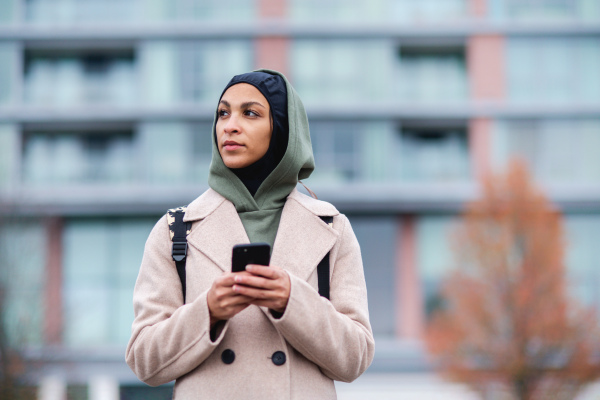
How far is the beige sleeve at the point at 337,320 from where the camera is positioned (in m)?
2.05

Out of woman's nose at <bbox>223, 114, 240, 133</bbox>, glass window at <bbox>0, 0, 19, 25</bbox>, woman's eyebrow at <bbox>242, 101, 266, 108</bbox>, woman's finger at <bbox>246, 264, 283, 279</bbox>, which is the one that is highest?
glass window at <bbox>0, 0, 19, 25</bbox>

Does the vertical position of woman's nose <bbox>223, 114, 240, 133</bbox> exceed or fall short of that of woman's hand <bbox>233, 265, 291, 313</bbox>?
it exceeds it

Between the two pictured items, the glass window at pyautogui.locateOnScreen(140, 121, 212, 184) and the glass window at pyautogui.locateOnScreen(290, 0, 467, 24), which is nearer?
the glass window at pyautogui.locateOnScreen(140, 121, 212, 184)

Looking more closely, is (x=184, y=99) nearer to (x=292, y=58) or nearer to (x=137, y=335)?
(x=292, y=58)

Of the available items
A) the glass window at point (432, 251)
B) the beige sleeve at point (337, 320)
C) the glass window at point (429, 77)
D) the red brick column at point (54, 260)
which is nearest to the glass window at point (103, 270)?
the red brick column at point (54, 260)

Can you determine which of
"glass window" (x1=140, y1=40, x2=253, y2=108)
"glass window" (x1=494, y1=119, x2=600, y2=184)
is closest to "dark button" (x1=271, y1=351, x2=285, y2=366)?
"glass window" (x1=140, y1=40, x2=253, y2=108)

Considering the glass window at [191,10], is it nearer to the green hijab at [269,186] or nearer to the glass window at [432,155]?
the glass window at [432,155]

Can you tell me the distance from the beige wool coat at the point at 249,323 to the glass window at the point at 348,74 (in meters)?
21.0

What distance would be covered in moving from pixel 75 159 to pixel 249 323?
23.0 m

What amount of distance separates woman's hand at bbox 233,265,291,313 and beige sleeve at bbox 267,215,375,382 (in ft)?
0.09

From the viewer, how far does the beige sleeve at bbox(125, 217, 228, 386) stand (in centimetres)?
206

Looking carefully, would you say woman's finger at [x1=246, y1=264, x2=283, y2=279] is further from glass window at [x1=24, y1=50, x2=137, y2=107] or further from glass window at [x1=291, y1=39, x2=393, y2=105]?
glass window at [x1=24, y1=50, x2=137, y2=107]

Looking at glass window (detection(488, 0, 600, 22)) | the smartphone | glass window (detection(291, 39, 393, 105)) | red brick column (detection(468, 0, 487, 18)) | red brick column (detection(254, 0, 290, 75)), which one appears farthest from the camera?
red brick column (detection(468, 0, 487, 18))

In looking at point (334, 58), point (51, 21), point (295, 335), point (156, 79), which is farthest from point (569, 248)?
point (295, 335)
